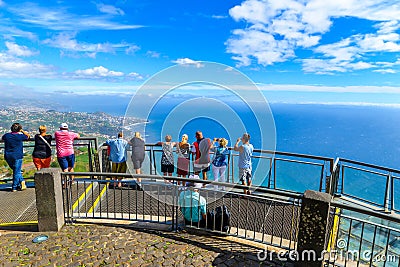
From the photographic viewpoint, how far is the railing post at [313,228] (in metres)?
4.65

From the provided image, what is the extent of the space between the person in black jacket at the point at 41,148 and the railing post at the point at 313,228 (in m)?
7.37

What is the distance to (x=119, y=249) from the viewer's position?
5.42 meters

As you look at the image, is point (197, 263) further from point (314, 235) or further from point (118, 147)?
point (118, 147)

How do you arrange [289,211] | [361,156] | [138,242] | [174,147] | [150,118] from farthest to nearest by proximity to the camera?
[361,156]
[174,147]
[289,211]
[150,118]
[138,242]

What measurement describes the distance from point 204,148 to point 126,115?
263 cm

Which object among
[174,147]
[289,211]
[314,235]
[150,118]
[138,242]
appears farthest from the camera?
[174,147]

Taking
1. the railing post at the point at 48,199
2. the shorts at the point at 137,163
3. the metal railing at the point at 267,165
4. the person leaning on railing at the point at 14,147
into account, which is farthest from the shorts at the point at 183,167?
the person leaning on railing at the point at 14,147

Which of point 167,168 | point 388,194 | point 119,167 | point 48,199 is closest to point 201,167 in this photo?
point 167,168

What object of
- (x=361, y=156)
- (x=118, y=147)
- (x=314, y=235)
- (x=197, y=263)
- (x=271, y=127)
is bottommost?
(x=361, y=156)

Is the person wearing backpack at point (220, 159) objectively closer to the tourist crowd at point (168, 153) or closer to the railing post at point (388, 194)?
the tourist crowd at point (168, 153)

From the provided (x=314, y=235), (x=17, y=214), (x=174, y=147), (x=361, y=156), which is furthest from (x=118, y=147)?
(x=361, y=156)

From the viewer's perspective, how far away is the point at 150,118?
6625mm

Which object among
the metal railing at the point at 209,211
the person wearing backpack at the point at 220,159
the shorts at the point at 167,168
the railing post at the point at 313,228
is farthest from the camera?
the shorts at the point at 167,168

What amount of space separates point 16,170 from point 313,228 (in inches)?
327
